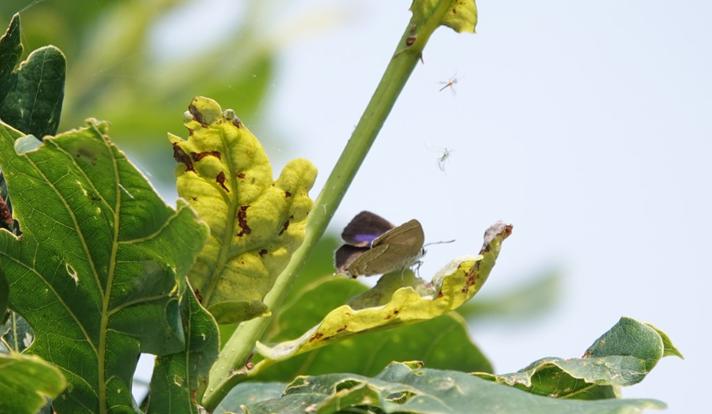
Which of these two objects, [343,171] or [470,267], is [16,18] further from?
[470,267]

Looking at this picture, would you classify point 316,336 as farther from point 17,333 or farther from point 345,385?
point 17,333

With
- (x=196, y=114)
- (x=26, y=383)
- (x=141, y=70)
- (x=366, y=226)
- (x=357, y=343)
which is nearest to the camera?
(x=26, y=383)

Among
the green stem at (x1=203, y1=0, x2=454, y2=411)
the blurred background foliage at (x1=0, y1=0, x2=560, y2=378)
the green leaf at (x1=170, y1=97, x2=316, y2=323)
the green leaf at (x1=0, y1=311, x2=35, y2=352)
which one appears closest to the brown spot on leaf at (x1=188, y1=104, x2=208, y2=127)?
the green leaf at (x1=170, y1=97, x2=316, y2=323)

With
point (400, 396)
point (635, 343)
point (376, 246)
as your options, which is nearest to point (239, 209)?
point (376, 246)

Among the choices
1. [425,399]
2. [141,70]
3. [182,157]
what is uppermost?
[141,70]

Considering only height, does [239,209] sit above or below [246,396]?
above

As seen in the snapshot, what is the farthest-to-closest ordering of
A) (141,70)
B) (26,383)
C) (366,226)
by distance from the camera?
A: (141,70) → (366,226) → (26,383)

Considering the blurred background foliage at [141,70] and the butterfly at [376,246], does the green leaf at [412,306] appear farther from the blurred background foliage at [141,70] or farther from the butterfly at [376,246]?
the blurred background foliage at [141,70]
